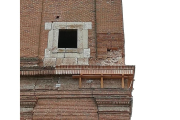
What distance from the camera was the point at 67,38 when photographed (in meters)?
12.7

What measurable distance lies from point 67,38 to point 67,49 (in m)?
1.50

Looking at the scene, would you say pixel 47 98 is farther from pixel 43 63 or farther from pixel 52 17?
→ pixel 52 17

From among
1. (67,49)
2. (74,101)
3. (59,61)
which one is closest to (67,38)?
(67,49)

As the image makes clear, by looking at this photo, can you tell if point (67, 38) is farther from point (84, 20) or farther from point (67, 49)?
point (67, 49)

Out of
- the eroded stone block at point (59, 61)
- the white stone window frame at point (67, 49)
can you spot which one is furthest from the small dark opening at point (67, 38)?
the eroded stone block at point (59, 61)

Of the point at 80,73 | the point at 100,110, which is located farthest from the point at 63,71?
the point at 100,110

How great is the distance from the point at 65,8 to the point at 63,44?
4.58ft

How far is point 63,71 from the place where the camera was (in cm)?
1023

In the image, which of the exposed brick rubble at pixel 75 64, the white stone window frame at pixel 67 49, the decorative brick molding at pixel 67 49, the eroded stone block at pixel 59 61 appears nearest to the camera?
the exposed brick rubble at pixel 75 64

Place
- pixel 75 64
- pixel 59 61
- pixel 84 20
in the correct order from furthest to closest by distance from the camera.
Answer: pixel 84 20 → pixel 59 61 → pixel 75 64

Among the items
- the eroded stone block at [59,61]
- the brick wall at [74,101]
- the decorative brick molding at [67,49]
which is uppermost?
the decorative brick molding at [67,49]

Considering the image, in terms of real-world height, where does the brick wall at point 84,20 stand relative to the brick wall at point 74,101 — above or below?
above

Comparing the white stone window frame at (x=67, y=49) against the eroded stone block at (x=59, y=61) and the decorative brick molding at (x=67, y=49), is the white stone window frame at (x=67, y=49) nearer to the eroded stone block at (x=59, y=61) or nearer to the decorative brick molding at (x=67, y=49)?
the decorative brick molding at (x=67, y=49)

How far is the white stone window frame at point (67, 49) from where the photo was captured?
36.6 feet
